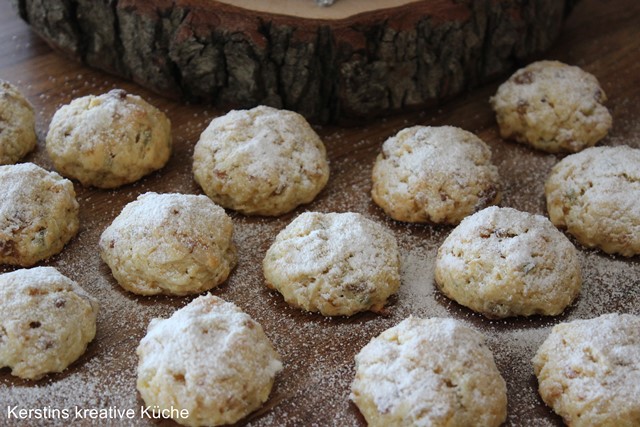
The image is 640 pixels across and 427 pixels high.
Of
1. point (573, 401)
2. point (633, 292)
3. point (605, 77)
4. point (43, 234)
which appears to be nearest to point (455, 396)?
point (573, 401)

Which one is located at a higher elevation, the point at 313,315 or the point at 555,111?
the point at 555,111

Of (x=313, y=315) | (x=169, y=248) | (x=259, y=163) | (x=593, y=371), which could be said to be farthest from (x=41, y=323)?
(x=593, y=371)

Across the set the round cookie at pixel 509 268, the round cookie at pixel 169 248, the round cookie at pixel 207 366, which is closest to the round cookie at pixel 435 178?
the round cookie at pixel 509 268

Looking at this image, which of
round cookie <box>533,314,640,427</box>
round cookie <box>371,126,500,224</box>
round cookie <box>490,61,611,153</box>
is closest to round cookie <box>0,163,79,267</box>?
round cookie <box>371,126,500,224</box>

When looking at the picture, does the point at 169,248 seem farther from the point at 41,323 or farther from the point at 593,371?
the point at 593,371

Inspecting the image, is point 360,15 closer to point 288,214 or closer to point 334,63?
point 334,63

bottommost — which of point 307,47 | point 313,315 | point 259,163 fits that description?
point 313,315

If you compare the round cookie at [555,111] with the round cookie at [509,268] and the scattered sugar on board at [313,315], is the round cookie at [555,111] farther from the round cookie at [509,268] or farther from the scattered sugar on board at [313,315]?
the round cookie at [509,268]
